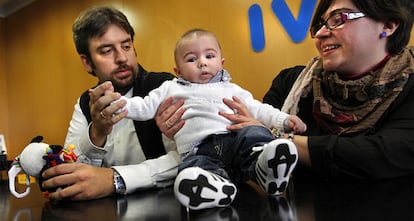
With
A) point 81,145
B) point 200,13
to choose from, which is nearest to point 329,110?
point 81,145

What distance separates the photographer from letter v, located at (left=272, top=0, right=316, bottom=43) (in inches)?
108

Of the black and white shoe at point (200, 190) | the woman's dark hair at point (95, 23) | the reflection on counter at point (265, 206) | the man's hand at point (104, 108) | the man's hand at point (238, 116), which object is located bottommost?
the reflection on counter at point (265, 206)

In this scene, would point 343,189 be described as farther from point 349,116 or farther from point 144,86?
point 144,86

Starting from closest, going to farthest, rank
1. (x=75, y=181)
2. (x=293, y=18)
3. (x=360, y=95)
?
(x=75, y=181) < (x=360, y=95) < (x=293, y=18)

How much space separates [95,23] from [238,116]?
72 centimetres

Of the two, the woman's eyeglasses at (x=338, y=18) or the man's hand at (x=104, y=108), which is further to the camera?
the woman's eyeglasses at (x=338, y=18)

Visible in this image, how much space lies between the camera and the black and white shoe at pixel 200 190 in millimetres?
809

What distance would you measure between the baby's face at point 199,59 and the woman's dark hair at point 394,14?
571 millimetres

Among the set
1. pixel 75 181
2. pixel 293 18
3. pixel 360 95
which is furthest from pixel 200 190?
pixel 293 18

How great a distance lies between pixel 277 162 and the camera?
0.87 meters

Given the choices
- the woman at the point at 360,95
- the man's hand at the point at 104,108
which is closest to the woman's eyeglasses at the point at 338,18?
the woman at the point at 360,95

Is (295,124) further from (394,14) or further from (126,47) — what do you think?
(126,47)

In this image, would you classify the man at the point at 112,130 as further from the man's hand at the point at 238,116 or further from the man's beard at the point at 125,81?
the man's hand at the point at 238,116

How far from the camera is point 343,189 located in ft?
3.41
